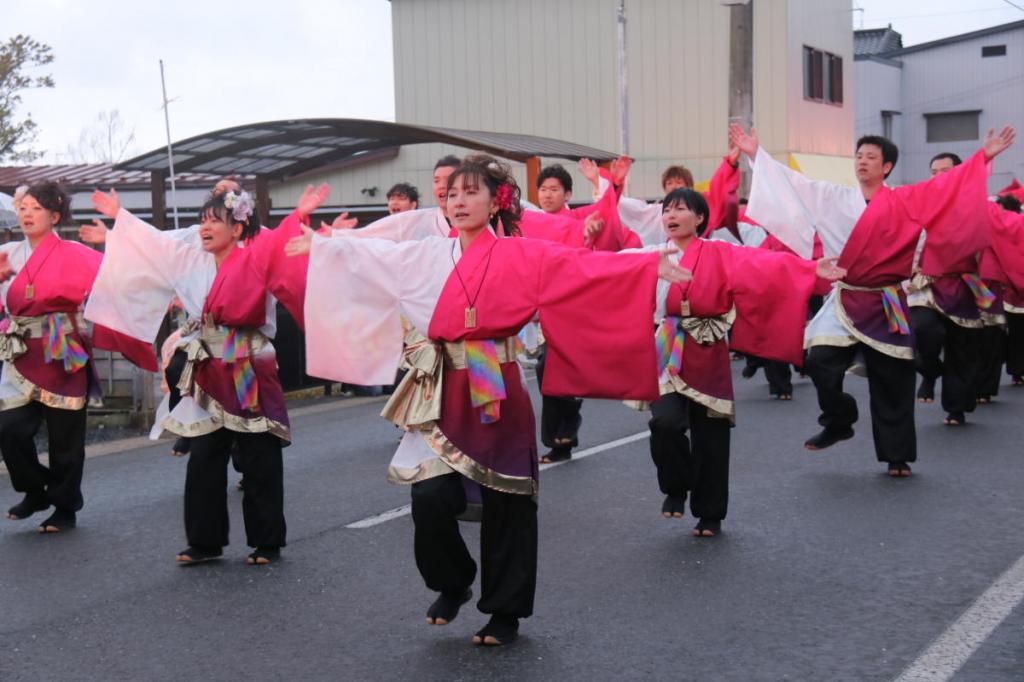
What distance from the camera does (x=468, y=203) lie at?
4.96m

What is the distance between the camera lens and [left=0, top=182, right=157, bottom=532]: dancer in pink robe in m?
7.11

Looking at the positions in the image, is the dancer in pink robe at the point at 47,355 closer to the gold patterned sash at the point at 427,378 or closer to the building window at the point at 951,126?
the gold patterned sash at the point at 427,378

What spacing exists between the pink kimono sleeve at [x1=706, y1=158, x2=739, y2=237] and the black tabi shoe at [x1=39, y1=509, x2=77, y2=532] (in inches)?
154

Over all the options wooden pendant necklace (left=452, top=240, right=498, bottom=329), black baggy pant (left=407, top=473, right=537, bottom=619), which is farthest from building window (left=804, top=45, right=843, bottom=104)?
black baggy pant (left=407, top=473, right=537, bottom=619)

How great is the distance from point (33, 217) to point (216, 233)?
153cm

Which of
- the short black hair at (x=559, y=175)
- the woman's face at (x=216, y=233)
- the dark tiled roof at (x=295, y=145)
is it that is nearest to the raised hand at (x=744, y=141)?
the short black hair at (x=559, y=175)

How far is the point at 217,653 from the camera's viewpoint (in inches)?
190

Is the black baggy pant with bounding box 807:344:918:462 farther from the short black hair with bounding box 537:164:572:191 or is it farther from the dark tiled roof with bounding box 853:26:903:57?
the dark tiled roof with bounding box 853:26:903:57

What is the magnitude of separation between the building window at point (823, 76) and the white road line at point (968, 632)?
24.7 metres

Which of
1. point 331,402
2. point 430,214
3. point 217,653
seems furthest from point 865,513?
point 331,402

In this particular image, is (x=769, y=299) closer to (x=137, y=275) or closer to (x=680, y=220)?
(x=680, y=220)

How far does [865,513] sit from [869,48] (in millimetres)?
39996

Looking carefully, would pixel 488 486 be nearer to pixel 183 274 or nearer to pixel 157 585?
pixel 157 585

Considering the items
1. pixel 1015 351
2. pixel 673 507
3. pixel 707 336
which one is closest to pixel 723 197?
pixel 707 336
